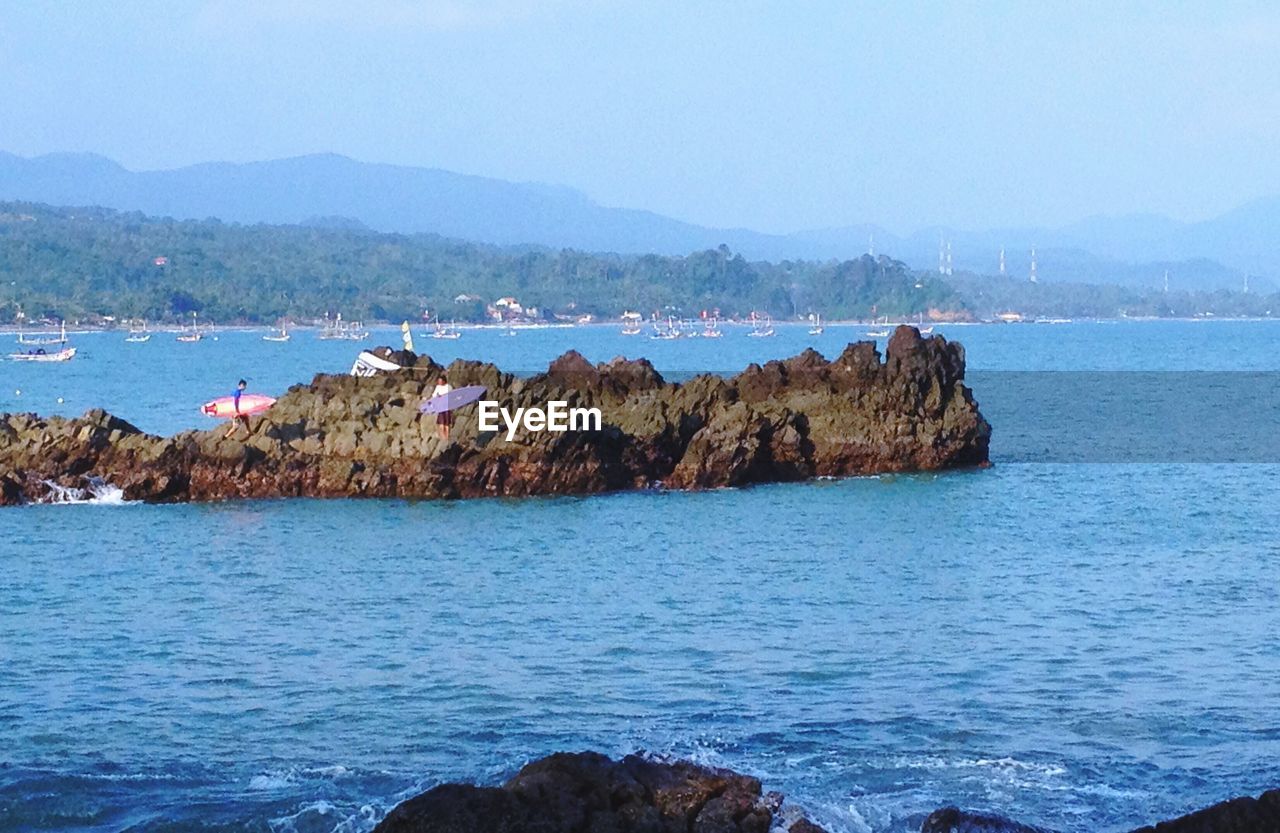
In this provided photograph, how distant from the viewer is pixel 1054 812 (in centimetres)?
1775

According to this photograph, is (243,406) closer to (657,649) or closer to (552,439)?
(552,439)

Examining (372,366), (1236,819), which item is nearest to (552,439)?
(372,366)

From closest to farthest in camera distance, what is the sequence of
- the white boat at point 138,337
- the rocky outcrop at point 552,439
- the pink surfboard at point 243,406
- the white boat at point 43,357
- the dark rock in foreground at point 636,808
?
the dark rock in foreground at point 636,808, the rocky outcrop at point 552,439, the pink surfboard at point 243,406, the white boat at point 43,357, the white boat at point 138,337

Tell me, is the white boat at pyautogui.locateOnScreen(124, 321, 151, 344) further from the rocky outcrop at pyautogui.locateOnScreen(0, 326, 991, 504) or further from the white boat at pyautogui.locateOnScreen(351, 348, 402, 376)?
the rocky outcrop at pyautogui.locateOnScreen(0, 326, 991, 504)

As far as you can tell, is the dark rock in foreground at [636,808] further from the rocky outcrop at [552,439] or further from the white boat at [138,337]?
the white boat at [138,337]

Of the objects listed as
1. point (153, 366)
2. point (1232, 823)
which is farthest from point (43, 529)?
point (153, 366)

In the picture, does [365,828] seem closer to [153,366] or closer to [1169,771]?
[1169,771]

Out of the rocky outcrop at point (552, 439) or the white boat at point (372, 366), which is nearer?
the rocky outcrop at point (552, 439)

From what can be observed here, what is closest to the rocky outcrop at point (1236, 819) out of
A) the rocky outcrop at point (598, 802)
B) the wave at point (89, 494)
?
the rocky outcrop at point (598, 802)

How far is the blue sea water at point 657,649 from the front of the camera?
18.9 meters

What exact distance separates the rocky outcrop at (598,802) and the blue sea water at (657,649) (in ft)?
4.92

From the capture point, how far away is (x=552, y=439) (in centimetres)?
4234

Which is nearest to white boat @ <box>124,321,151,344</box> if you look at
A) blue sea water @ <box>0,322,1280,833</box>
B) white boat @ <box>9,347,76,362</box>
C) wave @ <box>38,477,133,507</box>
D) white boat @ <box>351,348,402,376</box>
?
white boat @ <box>9,347,76,362</box>

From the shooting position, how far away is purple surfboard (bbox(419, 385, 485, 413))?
42.8 meters
